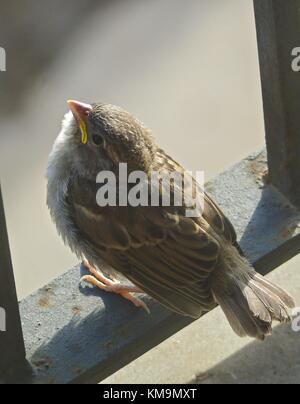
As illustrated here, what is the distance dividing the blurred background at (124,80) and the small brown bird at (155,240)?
1615 millimetres

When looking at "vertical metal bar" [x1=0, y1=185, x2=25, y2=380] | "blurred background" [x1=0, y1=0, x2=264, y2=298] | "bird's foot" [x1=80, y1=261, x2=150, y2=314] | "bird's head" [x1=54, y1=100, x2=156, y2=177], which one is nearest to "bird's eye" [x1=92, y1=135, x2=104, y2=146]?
"bird's head" [x1=54, y1=100, x2=156, y2=177]

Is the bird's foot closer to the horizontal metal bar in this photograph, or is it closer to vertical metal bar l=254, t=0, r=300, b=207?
the horizontal metal bar

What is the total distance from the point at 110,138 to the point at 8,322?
916 millimetres

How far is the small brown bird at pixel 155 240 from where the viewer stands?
4793 millimetres

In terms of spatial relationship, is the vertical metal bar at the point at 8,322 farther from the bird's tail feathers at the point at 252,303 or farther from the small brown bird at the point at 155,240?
the bird's tail feathers at the point at 252,303

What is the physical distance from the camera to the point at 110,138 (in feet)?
15.9

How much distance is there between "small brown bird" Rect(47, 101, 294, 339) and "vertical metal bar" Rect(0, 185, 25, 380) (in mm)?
569

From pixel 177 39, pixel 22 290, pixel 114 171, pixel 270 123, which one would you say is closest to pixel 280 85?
pixel 270 123

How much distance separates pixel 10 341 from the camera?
15.3 ft

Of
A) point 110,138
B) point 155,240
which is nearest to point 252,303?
point 155,240

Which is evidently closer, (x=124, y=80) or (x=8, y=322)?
(x=8, y=322)

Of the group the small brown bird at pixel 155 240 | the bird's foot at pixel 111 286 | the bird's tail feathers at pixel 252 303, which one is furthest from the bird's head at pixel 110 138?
the bird's tail feathers at pixel 252 303

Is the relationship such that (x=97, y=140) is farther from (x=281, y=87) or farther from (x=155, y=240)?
(x=281, y=87)

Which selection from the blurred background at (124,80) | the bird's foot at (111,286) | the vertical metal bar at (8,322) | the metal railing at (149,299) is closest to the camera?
the vertical metal bar at (8,322)
